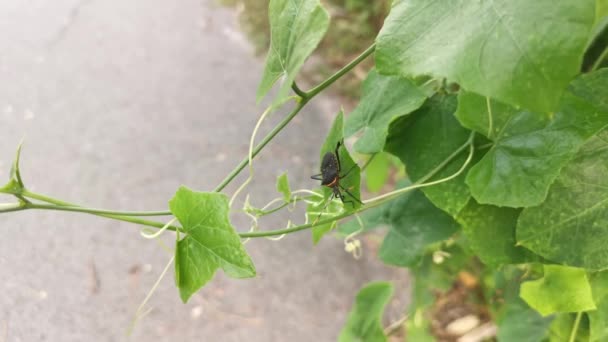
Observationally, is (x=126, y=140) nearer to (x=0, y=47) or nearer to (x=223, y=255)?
(x=0, y=47)

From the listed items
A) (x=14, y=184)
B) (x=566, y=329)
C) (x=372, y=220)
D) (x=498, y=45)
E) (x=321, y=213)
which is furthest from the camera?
(x=372, y=220)

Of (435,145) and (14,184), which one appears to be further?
(435,145)

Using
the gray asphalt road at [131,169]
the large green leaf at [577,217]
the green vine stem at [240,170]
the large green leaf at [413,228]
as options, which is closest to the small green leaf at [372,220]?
the large green leaf at [413,228]

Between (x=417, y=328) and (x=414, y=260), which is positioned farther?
(x=417, y=328)

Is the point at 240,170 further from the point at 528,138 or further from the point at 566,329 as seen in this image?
the point at 566,329

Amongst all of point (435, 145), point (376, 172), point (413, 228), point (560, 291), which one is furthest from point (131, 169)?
point (560, 291)

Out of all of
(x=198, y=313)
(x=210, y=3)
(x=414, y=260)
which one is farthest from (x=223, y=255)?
(x=210, y=3)
